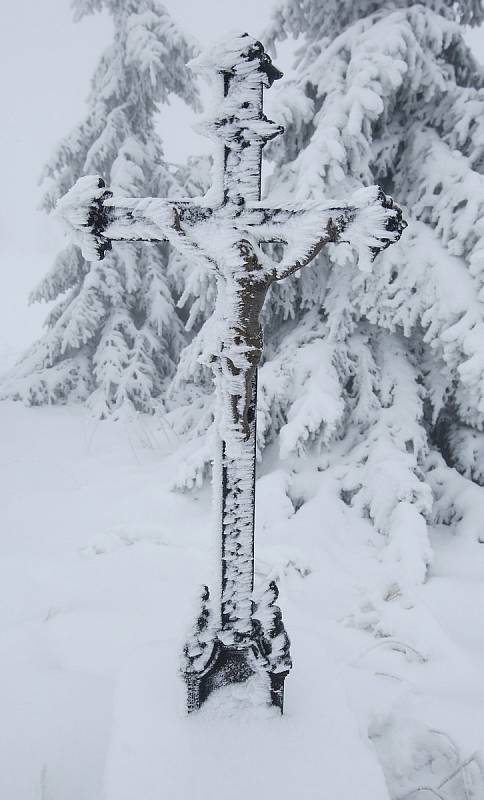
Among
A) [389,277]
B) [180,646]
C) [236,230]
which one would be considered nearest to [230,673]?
[180,646]

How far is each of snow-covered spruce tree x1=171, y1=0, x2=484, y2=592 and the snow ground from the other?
468mm

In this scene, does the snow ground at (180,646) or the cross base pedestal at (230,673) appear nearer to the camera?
the snow ground at (180,646)

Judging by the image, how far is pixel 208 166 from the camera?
911 cm

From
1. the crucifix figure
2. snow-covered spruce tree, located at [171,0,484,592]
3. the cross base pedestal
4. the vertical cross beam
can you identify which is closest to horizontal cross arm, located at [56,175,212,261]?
the crucifix figure

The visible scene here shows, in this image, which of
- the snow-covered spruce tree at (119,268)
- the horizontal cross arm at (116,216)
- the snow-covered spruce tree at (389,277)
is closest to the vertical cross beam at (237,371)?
the horizontal cross arm at (116,216)

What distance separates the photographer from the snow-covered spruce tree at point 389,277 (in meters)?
4.21

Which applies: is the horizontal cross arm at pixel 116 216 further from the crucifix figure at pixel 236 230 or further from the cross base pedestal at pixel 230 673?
the cross base pedestal at pixel 230 673

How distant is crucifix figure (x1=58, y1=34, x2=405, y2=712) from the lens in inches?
70.8

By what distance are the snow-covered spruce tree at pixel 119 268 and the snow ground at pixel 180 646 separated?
317 centimetres

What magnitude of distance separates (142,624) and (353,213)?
3.04m

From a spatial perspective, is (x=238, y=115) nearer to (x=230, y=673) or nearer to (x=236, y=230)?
(x=236, y=230)

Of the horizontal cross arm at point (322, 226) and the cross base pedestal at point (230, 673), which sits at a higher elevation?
the horizontal cross arm at point (322, 226)

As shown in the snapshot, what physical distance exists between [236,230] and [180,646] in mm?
1980

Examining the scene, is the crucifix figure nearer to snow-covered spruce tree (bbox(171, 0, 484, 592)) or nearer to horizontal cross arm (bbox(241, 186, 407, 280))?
A: horizontal cross arm (bbox(241, 186, 407, 280))
